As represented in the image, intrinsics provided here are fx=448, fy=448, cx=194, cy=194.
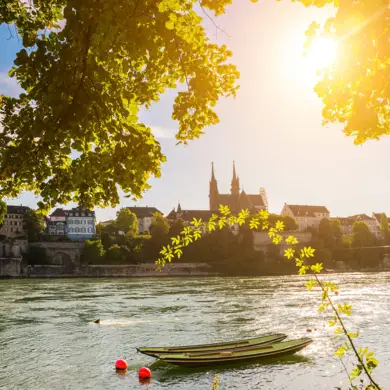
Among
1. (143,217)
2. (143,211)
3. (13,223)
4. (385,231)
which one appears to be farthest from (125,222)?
(385,231)

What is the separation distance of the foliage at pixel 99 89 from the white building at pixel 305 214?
122 m

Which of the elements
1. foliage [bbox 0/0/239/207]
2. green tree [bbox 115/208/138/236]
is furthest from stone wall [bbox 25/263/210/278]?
foliage [bbox 0/0/239/207]

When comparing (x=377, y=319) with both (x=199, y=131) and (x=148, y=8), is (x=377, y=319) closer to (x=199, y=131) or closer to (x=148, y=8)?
(x=199, y=131)

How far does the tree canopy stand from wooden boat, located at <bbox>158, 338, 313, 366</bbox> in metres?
10.3

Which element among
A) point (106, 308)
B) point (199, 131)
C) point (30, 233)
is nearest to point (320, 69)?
point (199, 131)

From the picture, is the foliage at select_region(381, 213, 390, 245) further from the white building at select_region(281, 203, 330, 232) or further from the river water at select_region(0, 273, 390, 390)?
the river water at select_region(0, 273, 390, 390)

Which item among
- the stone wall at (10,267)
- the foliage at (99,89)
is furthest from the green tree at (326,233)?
the foliage at (99,89)

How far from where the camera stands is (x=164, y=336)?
20.9m

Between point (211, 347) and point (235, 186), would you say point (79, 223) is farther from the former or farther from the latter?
point (211, 347)

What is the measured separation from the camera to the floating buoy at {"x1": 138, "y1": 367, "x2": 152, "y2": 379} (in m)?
14.2

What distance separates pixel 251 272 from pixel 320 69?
82.4m

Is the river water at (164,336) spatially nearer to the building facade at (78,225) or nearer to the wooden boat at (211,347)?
the wooden boat at (211,347)

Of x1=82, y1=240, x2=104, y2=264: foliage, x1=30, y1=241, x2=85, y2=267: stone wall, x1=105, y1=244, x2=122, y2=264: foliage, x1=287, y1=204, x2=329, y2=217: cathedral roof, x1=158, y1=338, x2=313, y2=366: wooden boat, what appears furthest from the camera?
x1=287, y1=204, x2=329, y2=217: cathedral roof

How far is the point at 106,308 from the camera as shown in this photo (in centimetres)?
3156
